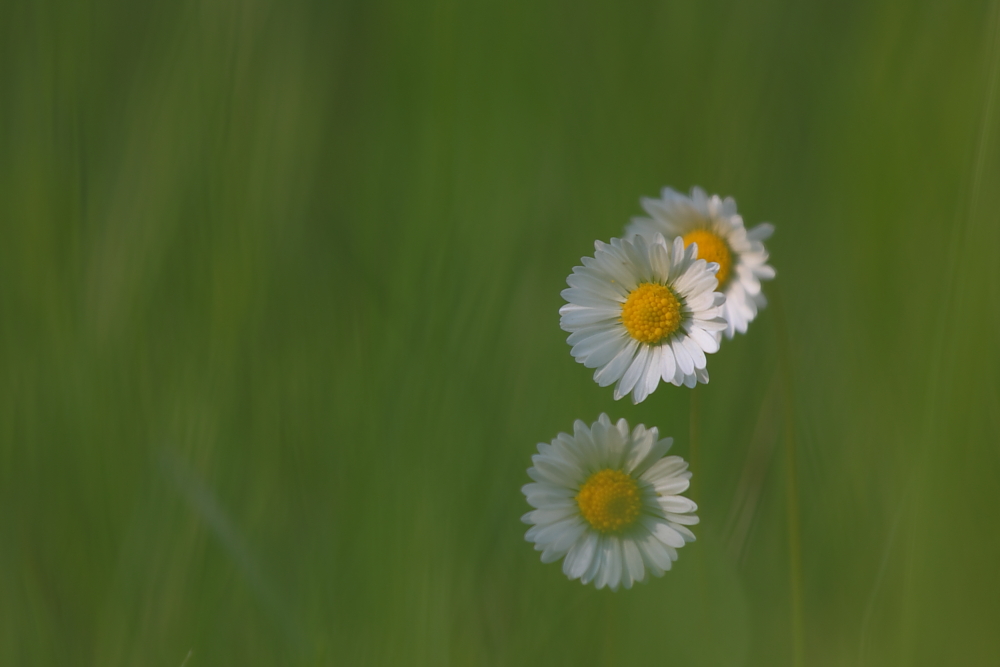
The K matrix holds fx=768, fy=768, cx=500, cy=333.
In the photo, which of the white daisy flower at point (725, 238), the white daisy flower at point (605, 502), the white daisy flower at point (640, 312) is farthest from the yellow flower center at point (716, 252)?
the white daisy flower at point (605, 502)

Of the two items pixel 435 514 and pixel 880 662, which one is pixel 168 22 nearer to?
pixel 435 514

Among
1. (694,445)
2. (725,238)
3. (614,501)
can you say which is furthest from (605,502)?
(725,238)

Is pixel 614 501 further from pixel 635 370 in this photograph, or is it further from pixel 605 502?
pixel 635 370

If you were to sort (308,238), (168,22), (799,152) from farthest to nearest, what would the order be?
(799,152), (308,238), (168,22)

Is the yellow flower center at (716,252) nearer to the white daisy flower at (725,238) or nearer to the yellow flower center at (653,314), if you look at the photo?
the white daisy flower at (725,238)

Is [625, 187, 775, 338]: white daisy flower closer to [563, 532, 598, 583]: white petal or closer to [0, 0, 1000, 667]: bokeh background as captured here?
[0, 0, 1000, 667]: bokeh background

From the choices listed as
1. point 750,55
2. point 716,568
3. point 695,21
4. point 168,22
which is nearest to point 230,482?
point 716,568
